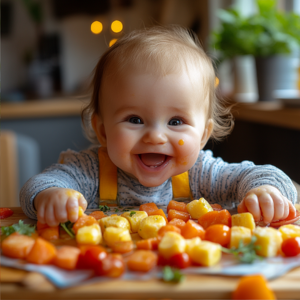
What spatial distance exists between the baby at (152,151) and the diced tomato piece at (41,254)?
137 mm

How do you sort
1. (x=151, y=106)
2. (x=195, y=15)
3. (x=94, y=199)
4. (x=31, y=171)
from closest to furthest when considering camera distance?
(x=151, y=106)
(x=94, y=199)
(x=31, y=171)
(x=195, y=15)

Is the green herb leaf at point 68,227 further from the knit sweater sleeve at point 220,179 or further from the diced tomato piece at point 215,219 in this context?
the knit sweater sleeve at point 220,179

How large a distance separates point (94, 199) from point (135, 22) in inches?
148

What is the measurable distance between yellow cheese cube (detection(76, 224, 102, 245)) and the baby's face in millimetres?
291

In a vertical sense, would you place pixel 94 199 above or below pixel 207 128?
below

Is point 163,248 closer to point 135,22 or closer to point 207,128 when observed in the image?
point 207,128

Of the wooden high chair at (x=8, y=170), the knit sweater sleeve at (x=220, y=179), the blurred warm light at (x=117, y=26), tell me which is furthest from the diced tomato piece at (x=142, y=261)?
the blurred warm light at (x=117, y=26)

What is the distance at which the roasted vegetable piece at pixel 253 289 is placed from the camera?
17.6 inches

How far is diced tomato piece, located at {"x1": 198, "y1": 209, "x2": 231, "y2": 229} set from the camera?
686 mm

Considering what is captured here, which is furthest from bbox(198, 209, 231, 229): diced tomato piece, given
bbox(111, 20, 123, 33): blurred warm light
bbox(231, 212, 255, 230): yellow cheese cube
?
bbox(111, 20, 123, 33): blurred warm light

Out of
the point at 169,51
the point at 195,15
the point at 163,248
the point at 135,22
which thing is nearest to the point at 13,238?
the point at 163,248

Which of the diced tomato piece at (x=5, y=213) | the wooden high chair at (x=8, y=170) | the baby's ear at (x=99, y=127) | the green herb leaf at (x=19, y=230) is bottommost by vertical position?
the wooden high chair at (x=8, y=170)

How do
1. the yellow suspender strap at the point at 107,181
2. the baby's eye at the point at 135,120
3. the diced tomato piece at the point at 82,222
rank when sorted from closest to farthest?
the diced tomato piece at the point at 82,222, the baby's eye at the point at 135,120, the yellow suspender strap at the point at 107,181

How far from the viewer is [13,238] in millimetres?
588
